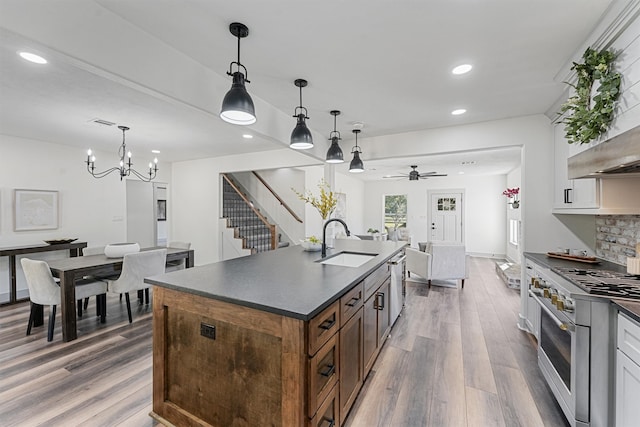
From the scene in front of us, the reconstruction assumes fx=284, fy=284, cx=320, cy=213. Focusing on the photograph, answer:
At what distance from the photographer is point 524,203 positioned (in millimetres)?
3436

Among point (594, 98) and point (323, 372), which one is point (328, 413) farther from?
point (594, 98)

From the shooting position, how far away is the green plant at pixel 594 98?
172 cm

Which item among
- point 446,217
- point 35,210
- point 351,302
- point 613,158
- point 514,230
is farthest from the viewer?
point 446,217

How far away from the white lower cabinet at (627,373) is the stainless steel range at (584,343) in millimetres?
82

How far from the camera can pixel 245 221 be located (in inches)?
277

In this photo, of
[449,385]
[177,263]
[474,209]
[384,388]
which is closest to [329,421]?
[384,388]

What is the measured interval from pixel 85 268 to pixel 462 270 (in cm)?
534

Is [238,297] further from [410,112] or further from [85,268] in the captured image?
[410,112]

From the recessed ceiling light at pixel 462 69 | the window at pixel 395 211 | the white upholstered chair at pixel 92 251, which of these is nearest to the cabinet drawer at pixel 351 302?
the recessed ceiling light at pixel 462 69

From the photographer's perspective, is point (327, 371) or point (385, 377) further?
point (385, 377)

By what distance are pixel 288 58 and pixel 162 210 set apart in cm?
566

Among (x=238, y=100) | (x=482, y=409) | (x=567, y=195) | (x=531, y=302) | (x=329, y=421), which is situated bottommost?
(x=482, y=409)

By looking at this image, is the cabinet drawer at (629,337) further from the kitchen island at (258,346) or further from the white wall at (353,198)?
the white wall at (353,198)

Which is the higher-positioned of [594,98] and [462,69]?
[462,69]
